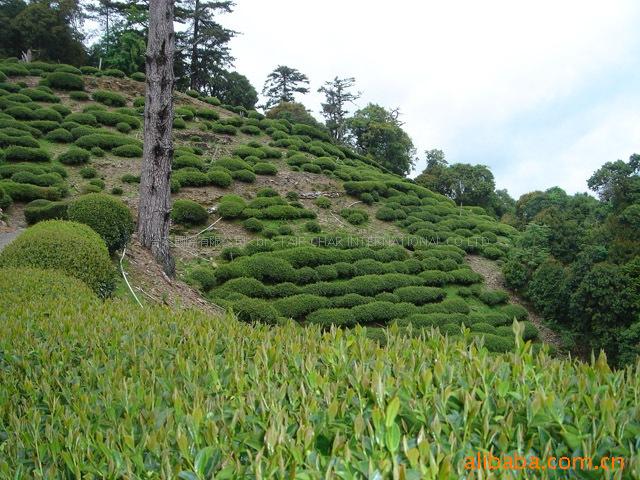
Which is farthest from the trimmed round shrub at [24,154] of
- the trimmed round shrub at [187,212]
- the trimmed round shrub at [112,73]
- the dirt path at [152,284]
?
the dirt path at [152,284]

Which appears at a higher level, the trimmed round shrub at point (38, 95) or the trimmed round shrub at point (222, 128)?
the trimmed round shrub at point (38, 95)

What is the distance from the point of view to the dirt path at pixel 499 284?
17.2 m

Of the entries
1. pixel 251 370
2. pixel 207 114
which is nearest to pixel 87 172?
pixel 207 114

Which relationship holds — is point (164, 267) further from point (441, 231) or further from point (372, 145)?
point (372, 145)

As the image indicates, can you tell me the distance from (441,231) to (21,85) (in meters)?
22.1

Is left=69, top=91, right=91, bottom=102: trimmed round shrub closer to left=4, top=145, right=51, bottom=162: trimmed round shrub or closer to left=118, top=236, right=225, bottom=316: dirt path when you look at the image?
left=4, top=145, right=51, bottom=162: trimmed round shrub

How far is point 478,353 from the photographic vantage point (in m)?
1.98

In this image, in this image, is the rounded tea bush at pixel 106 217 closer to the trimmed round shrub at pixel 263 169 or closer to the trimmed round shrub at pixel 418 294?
the trimmed round shrub at pixel 418 294

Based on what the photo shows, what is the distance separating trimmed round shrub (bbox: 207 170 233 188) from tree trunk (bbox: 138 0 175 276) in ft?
39.6

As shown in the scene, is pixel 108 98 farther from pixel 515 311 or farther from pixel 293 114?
pixel 515 311

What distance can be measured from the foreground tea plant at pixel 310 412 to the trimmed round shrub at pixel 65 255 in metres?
4.15

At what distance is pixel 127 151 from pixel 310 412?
2115cm

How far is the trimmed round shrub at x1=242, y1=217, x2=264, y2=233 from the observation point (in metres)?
18.0

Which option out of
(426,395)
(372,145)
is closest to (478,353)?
(426,395)
